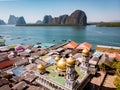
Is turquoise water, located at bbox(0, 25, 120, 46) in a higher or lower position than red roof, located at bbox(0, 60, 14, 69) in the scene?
lower

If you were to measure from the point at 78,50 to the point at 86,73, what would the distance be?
2852 centimetres

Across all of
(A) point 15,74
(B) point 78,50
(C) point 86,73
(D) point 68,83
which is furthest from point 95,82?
(B) point 78,50

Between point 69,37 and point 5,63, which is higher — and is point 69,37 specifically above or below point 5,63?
below

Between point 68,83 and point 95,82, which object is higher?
point 68,83

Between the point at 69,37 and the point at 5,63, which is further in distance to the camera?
the point at 69,37

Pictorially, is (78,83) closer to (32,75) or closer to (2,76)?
(32,75)

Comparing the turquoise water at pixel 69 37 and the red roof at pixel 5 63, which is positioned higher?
the red roof at pixel 5 63

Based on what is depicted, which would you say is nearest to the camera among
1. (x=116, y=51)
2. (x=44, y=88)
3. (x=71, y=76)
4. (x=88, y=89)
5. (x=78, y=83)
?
→ (x=71, y=76)

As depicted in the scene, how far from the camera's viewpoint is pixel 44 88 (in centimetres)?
2516

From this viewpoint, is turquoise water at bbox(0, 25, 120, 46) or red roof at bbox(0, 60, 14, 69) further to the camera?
turquoise water at bbox(0, 25, 120, 46)

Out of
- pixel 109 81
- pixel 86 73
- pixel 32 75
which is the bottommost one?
pixel 109 81

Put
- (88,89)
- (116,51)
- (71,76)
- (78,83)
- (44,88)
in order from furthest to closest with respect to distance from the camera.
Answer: (116,51)
(88,89)
(44,88)
(78,83)
(71,76)

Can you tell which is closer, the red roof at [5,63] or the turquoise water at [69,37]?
the red roof at [5,63]

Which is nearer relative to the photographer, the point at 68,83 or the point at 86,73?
the point at 68,83
